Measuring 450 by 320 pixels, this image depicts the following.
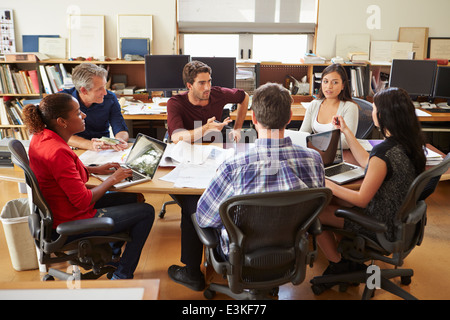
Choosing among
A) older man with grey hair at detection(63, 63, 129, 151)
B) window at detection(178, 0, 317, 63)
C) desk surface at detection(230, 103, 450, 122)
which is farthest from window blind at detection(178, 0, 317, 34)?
older man with grey hair at detection(63, 63, 129, 151)

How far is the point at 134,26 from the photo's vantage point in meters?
4.25

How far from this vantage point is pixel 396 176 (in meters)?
1.75

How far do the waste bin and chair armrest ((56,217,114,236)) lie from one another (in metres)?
0.70

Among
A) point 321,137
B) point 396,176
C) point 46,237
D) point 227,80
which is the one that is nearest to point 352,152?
point 321,137

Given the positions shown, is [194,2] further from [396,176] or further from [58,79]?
[396,176]

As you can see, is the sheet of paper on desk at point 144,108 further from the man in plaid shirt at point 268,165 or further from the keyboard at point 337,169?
the man in plaid shirt at point 268,165

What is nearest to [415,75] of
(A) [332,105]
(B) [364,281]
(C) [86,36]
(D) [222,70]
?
(A) [332,105]

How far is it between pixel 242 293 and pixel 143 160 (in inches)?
33.4

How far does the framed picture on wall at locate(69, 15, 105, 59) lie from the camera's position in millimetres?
4223

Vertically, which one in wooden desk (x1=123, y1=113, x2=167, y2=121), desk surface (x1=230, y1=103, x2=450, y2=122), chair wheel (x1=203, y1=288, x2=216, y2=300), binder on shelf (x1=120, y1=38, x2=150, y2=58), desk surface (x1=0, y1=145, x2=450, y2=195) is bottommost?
chair wheel (x1=203, y1=288, x2=216, y2=300)

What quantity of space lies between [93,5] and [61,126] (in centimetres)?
288

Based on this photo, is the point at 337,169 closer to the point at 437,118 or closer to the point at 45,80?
the point at 437,118

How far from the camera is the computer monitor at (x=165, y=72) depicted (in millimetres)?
3787

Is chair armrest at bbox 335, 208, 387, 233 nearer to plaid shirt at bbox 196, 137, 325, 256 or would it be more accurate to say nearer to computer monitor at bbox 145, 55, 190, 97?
plaid shirt at bbox 196, 137, 325, 256
